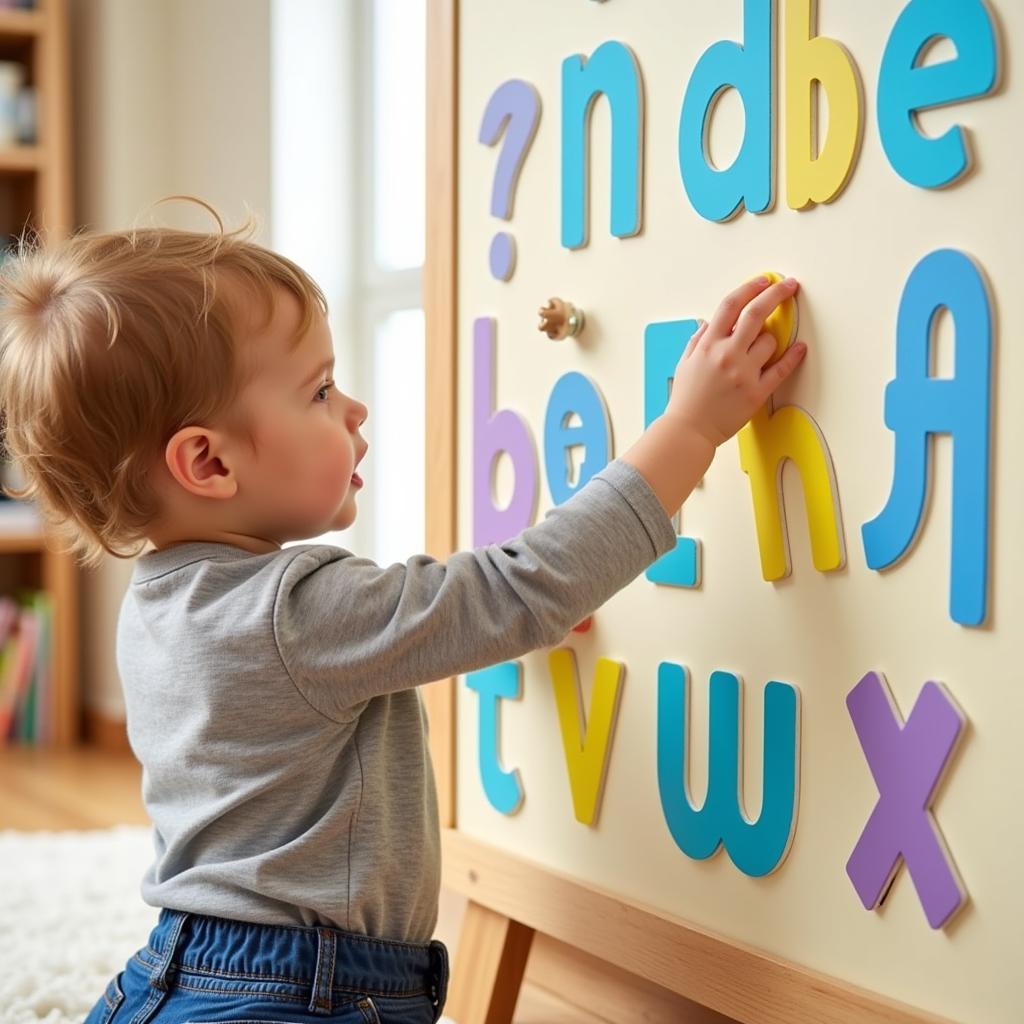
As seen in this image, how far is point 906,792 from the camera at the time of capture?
718mm

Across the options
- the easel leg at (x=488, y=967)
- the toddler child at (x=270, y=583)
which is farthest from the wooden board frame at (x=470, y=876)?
the toddler child at (x=270, y=583)

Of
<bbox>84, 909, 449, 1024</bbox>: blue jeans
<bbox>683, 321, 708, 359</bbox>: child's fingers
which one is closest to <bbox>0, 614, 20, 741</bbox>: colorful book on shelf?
<bbox>84, 909, 449, 1024</bbox>: blue jeans

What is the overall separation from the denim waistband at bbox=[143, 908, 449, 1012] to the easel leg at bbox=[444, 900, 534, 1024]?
158 mm

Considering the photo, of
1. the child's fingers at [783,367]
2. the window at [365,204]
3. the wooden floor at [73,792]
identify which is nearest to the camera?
the child's fingers at [783,367]

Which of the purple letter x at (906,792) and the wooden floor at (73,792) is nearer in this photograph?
the purple letter x at (906,792)

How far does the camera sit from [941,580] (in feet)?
2.31

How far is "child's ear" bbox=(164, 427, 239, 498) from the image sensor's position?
0.83m

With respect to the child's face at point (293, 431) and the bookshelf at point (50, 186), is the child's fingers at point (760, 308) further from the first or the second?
the bookshelf at point (50, 186)

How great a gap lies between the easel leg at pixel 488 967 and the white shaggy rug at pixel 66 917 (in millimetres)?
322

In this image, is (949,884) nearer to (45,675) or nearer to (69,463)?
(69,463)

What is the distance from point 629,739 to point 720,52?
46 centimetres

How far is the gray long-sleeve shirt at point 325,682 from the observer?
805mm

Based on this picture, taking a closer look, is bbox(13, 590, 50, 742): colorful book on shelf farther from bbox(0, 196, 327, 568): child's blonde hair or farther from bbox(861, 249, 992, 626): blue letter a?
bbox(861, 249, 992, 626): blue letter a

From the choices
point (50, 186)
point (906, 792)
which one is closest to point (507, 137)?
point (906, 792)
